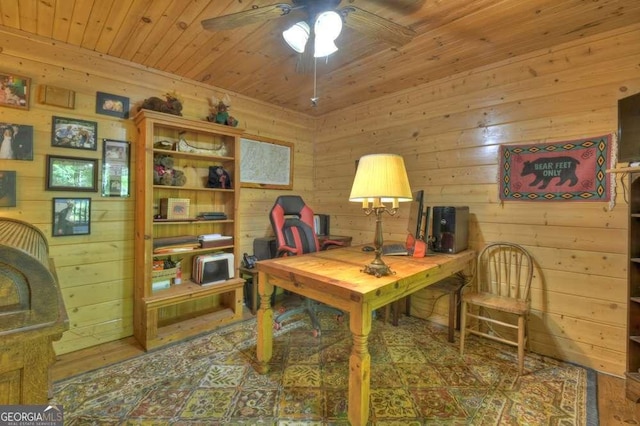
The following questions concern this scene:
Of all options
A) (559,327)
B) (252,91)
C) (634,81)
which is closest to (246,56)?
(252,91)

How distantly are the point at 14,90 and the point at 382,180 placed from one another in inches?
103

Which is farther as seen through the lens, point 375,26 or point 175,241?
point 175,241

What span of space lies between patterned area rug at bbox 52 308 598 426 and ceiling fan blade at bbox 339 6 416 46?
2.11 m

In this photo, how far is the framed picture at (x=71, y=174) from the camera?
2.15 meters

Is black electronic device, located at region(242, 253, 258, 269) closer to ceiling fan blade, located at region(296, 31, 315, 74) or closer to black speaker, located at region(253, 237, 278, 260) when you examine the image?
black speaker, located at region(253, 237, 278, 260)

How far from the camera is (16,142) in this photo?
203 cm

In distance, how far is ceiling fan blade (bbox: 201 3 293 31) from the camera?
1.39 m

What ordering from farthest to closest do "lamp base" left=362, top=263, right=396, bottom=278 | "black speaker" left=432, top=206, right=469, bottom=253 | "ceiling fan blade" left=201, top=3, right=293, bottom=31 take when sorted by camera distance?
"black speaker" left=432, top=206, right=469, bottom=253
"lamp base" left=362, top=263, right=396, bottom=278
"ceiling fan blade" left=201, top=3, right=293, bottom=31

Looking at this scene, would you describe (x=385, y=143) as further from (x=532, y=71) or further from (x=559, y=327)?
(x=559, y=327)

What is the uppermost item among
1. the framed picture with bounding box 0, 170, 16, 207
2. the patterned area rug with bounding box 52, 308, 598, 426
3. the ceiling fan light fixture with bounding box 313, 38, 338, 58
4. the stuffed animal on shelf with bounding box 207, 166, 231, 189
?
the ceiling fan light fixture with bounding box 313, 38, 338, 58

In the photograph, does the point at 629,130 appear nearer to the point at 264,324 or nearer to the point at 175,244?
the point at 264,324

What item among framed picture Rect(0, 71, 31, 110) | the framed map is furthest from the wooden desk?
framed picture Rect(0, 71, 31, 110)

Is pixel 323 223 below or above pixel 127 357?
above

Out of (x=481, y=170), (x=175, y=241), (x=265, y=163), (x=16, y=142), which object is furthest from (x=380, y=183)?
(x=16, y=142)
